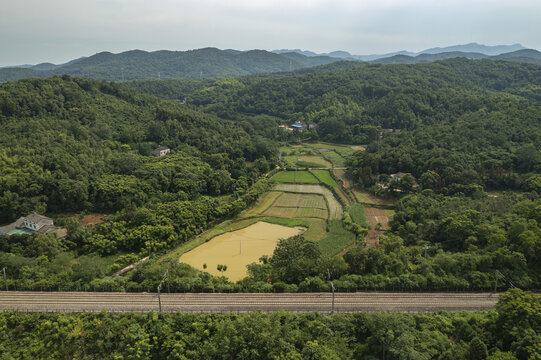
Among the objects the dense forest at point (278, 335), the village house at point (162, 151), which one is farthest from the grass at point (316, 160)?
the dense forest at point (278, 335)

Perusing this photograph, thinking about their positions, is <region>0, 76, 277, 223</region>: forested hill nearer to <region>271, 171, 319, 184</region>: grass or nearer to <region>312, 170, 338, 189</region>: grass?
<region>271, 171, 319, 184</region>: grass

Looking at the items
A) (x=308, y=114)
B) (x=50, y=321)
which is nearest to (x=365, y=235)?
(x=50, y=321)

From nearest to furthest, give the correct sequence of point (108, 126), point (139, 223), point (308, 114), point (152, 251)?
point (152, 251), point (139, 223), point (108, 126), point (308, 114)

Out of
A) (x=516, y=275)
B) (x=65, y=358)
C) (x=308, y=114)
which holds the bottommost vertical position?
(x=65, y=358)

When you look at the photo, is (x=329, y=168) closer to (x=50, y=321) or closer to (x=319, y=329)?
(x=319, y=329)

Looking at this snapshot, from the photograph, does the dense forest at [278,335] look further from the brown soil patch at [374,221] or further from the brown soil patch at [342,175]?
the brown soil patch at [342,175]

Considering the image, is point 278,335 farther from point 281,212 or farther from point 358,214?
point 358,214
